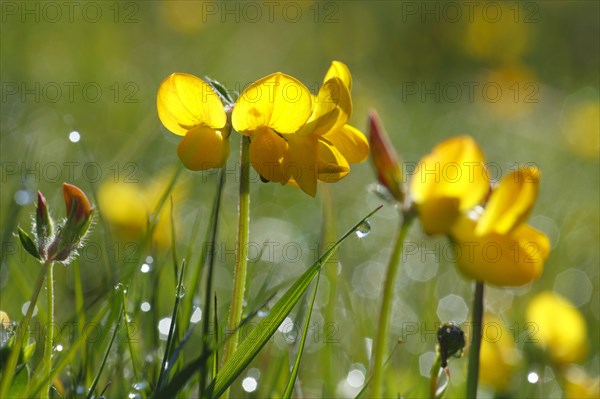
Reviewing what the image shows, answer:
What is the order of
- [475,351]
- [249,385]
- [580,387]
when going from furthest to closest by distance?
[580,387], [249,385], [475,351]

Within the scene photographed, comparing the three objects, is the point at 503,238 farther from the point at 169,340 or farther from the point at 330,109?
the point at 169,340

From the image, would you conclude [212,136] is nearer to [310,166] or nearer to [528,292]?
[310,166]

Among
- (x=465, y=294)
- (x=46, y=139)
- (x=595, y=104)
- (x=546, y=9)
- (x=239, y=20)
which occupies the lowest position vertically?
(x=465, y=294)

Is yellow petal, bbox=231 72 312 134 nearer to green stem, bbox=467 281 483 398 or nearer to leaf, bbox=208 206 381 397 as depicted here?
leaf, bbox=208 206 381 397

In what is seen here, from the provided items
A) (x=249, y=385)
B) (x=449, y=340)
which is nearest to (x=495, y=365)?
(x=249, y=385)

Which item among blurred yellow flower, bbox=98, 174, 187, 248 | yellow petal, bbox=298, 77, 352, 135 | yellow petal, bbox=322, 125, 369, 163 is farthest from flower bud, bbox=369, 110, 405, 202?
blurred yellow flower, bbox=98, 174, 187, 248

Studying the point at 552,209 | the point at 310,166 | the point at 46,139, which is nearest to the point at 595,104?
the point at 552,209
